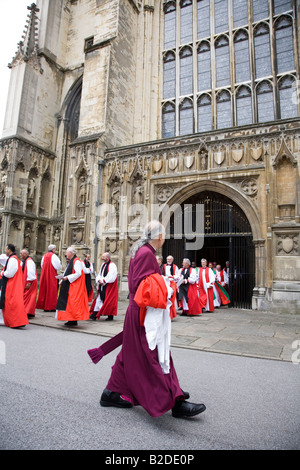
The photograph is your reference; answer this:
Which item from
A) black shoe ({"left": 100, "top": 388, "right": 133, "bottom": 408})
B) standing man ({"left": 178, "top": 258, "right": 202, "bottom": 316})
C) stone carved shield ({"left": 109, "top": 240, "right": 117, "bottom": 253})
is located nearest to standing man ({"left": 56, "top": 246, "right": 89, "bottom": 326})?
standing man ({"left": 178, "top": 258, "right": 202, "bottom": 316})

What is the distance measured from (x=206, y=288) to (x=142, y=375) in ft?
24.9

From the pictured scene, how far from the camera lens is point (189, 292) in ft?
28.7

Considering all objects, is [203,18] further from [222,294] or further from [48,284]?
[48,284]

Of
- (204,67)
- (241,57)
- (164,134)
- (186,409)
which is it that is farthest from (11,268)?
(241,57)

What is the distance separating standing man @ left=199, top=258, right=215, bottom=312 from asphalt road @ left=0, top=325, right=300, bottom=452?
5565 millimetres

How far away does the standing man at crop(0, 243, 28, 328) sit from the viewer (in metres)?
5.84

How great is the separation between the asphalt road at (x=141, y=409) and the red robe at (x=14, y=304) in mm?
1865

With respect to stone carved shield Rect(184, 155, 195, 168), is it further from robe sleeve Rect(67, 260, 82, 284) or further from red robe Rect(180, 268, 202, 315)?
robe sleeve Rect(67, 260, 82, 284)

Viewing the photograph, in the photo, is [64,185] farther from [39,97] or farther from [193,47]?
[193,47]

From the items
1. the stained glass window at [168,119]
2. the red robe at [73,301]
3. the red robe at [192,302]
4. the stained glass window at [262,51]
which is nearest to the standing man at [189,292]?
the red robe at [192,302]

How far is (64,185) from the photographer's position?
16578mm

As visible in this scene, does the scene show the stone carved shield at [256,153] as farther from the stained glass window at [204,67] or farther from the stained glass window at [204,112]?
the stained glass window at [204,67]

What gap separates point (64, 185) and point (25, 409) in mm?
15296

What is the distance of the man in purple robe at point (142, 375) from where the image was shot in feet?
7.55
